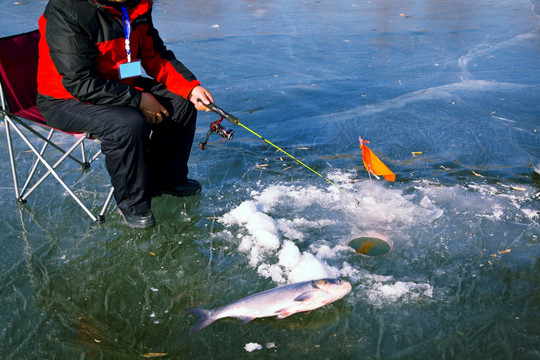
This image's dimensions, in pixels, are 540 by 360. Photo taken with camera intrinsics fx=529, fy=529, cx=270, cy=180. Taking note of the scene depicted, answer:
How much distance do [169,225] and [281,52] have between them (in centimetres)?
479

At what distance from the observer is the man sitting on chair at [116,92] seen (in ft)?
9.50

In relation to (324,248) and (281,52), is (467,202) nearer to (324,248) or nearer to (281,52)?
(324,248)

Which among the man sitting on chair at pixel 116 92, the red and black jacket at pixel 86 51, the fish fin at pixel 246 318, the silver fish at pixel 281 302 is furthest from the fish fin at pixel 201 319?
the red and black jacket at pixel 86 51

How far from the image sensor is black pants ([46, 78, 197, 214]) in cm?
293

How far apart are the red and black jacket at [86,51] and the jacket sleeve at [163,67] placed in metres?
0.14

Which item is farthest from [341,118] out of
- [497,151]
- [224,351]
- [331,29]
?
[331,29]

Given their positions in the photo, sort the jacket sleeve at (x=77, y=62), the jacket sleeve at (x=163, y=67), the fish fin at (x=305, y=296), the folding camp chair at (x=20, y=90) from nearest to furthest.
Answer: the fish fin at (x=305, y=296) → the jacket sleeve at (x=77, y=62) → the folding camp chair at (x=20, y=90) → the jacket sleeve at (x=163, y=67)

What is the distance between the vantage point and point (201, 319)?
235 centimetres

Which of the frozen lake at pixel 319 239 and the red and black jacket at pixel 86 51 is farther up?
the red and black jacket at pixel 86 51

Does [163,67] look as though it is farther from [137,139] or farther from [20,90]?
[20,90]

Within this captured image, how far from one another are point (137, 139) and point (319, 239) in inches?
45.8

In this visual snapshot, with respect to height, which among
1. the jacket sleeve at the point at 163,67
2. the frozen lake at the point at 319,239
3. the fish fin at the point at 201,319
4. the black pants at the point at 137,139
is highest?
the jacket sleeve at the point at 163,67

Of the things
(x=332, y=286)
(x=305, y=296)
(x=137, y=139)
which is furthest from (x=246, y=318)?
→ (x=137, y=139)

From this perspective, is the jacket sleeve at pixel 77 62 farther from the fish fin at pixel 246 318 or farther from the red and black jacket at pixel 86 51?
the fish fin at pixel 246 318
